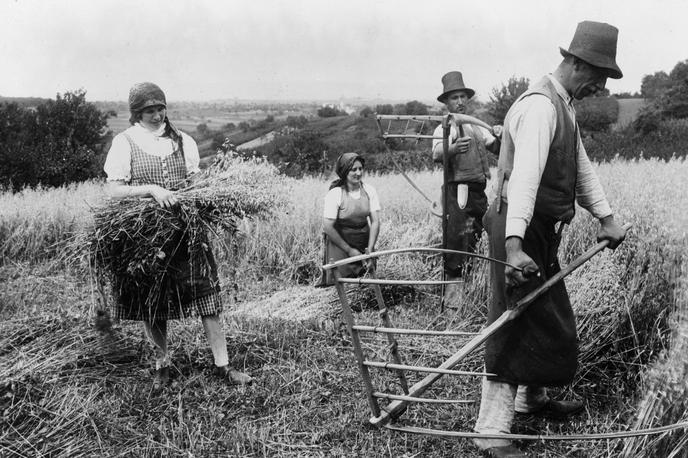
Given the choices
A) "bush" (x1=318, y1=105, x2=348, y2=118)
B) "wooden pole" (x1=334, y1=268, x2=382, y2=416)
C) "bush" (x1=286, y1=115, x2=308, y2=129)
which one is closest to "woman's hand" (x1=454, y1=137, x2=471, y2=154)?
"wooden pole" (x1=334, y1=268, x2=382, y2=416)

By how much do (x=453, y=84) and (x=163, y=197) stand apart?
244 centimetres

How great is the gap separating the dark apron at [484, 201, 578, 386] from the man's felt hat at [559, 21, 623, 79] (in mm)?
648

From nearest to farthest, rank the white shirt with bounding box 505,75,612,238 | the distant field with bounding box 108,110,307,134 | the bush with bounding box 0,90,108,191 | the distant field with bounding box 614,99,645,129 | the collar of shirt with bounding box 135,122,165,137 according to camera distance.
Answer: the white shirt with bounding box 505,75,612,238 → the collar of shirt with bounding box 135,122,165,137 → the bush with bounding box 0,90,108,191 → the distant field with bounding box 108,110,307,134 → the distant field with bounding box 614,99,645,129

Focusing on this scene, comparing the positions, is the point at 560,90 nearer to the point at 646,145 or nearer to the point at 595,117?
the point at 646,145

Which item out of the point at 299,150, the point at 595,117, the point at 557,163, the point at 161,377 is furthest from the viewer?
the point at 595,117

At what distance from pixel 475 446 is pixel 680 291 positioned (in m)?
1.15

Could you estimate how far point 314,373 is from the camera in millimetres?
3740

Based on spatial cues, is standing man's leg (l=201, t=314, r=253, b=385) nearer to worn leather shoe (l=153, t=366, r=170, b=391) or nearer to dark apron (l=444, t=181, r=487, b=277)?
worn leather shoe (l=153, t=366, r=170, b=391)

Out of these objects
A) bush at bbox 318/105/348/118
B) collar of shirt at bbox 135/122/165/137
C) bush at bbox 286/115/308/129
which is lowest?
collar of shirt at bbox 135/122/165/137

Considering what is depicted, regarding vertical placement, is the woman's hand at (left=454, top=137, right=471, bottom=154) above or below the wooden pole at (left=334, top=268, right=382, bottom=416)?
above

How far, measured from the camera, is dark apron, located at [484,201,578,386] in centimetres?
266

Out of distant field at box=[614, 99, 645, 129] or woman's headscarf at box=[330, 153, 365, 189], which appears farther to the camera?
distant field at box=[614, 99, 645, 129]

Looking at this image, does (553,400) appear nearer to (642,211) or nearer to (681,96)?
(642,211)

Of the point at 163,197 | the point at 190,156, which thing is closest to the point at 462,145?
the point at 190,156
